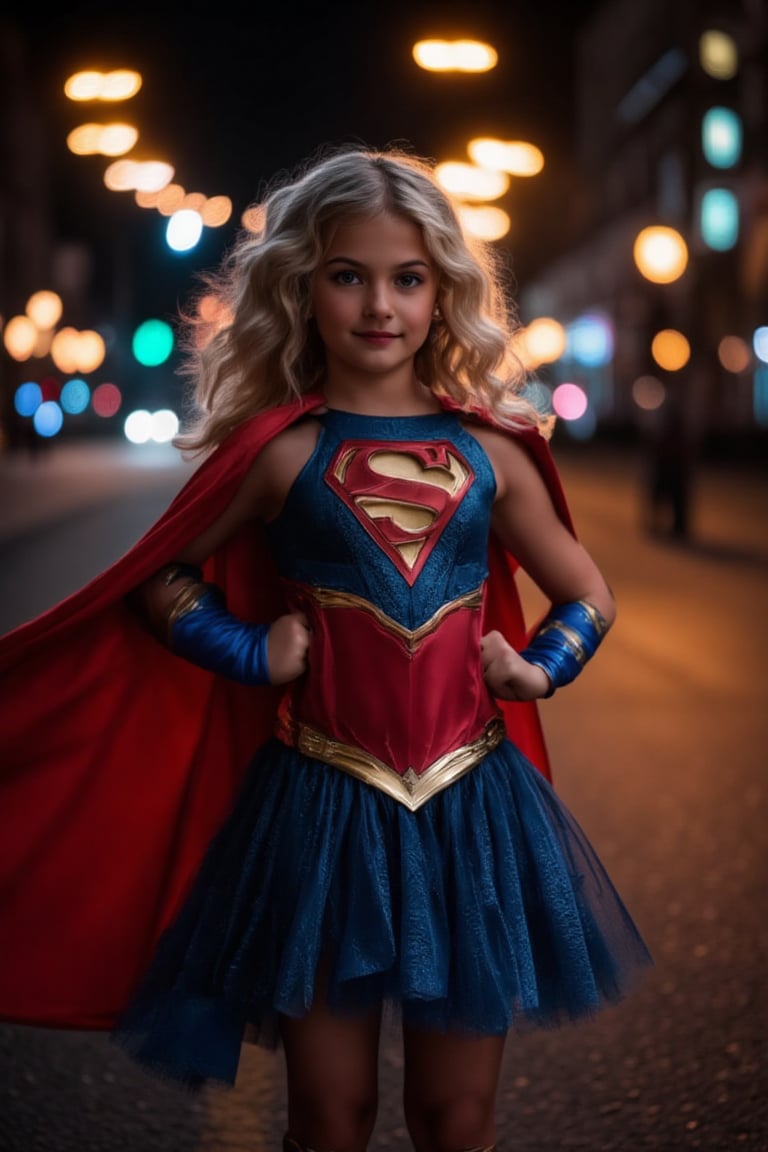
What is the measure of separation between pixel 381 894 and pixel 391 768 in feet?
0.67

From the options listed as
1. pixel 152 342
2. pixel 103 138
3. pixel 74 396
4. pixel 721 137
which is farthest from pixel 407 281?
pixel 74 396

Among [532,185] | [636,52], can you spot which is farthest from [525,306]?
[532,185]

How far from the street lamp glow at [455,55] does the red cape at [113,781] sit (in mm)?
11823

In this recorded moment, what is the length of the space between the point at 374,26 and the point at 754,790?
1175cm

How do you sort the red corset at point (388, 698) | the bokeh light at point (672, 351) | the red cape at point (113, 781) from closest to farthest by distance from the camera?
the red corset at point (388, 698) < the red cape at point (113, 781) < the bokeh light at point (672, 351)

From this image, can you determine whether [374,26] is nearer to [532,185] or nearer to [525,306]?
[532,185]

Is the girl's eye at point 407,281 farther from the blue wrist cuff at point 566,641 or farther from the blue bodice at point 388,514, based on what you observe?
the blue wrist cuff at point 566,641

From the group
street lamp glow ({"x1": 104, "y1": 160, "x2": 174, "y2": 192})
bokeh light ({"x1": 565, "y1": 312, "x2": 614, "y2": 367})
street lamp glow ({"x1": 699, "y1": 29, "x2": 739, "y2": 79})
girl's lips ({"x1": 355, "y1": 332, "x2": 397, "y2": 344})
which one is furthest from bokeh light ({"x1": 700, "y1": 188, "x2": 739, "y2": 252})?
girl's lips ({"x1": 355, "y1": 332, "x2": 397, "y2": 344})

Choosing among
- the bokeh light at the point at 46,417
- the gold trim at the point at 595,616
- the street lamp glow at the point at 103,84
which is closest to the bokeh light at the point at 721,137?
the bokeh light at the point at 46,417

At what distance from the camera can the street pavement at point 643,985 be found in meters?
3.28

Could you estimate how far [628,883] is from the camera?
16.0 feet

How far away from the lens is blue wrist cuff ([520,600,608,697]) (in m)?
2.48

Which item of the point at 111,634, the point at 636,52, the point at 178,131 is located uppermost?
the point at 636,52

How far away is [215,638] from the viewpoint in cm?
243
